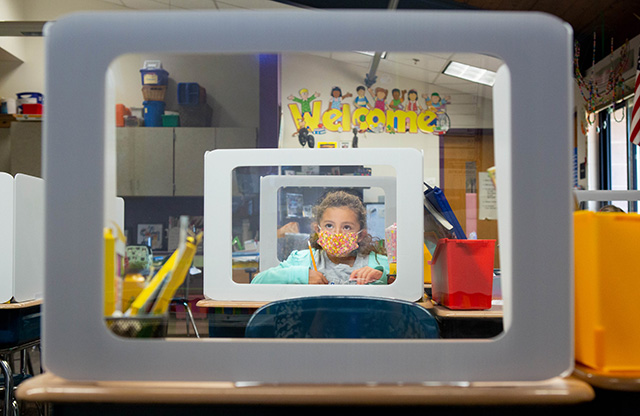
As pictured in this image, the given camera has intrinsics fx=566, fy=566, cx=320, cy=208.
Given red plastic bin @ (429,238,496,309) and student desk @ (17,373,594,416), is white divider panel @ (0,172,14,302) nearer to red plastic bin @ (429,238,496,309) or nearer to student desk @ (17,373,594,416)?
red plastic bin @ (429,238,496,309)

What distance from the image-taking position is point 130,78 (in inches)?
34.2

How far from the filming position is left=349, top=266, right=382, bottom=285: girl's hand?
6.89ft

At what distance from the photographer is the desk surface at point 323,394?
2.48 ft

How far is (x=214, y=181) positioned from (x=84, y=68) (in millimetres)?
1378

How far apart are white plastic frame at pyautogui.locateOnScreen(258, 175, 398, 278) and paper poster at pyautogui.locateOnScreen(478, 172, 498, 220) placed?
1152 millimetres

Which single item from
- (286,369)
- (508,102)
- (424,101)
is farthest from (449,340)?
(424,101)

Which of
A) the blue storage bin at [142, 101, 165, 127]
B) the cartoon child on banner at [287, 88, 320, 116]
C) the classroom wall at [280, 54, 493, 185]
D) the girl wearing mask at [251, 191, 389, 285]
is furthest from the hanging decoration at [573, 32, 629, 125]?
the blue storage bin at [142, 101, 165, 127]

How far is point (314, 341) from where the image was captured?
795 millimetres

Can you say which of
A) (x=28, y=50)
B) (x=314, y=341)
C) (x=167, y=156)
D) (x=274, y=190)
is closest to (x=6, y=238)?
(x=274, y=190)

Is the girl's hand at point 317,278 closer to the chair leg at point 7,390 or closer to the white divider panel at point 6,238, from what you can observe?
the chair leg at point 7,390

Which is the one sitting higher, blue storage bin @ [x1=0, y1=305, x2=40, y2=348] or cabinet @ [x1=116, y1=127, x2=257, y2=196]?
cabinet @ [x1=116, y1=127, x2=257, y2=196]

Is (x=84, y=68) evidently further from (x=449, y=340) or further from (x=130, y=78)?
(x=449, y=340)

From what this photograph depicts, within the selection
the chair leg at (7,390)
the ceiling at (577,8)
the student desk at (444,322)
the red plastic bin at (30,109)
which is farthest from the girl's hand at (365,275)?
the red plastic bin at (30,109)

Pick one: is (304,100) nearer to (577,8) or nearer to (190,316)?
(577,8)
